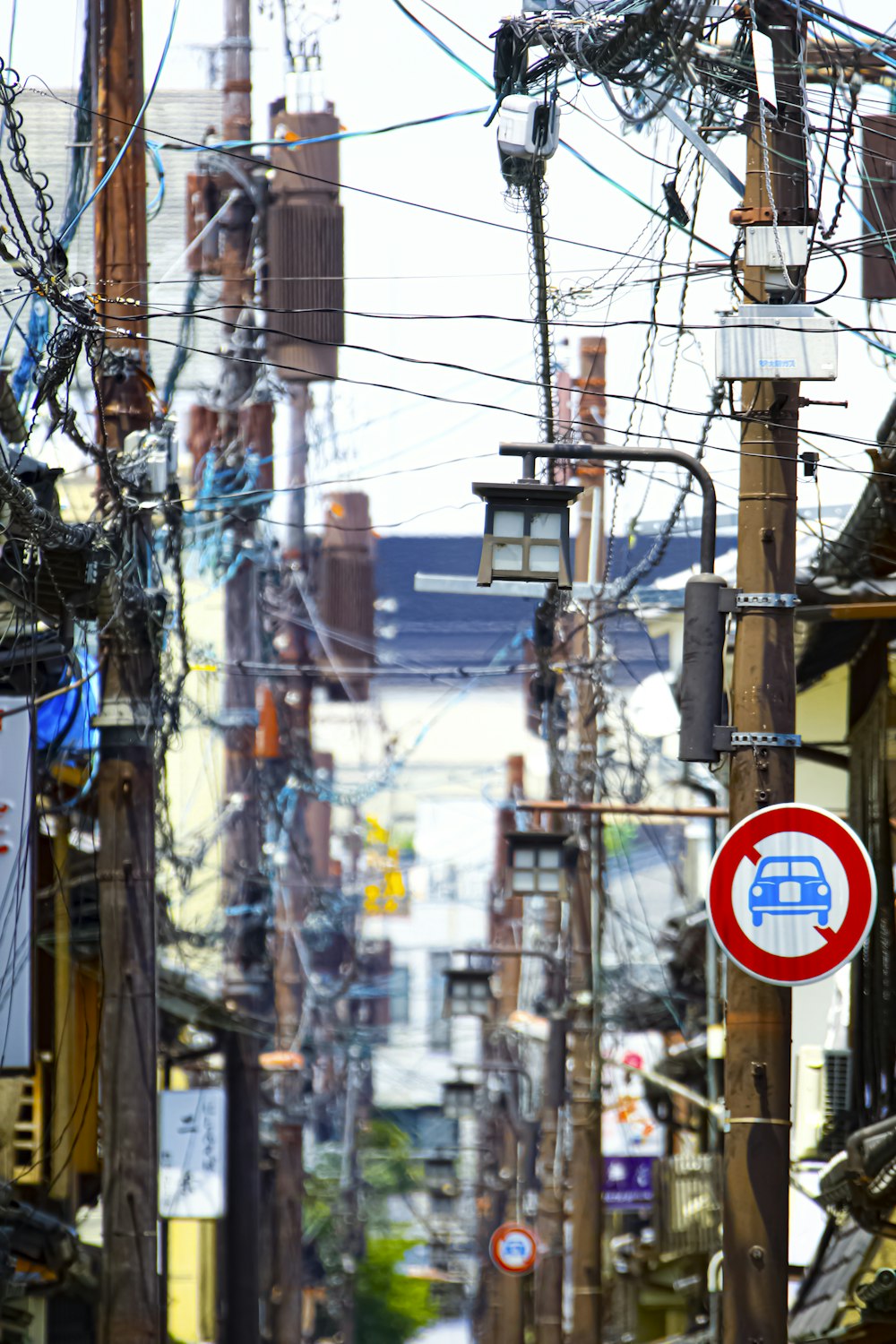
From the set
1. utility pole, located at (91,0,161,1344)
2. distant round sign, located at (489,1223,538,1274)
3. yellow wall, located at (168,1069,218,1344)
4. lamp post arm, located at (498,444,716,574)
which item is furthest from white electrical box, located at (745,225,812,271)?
yellow wall, located at (168,1069,218,1344)

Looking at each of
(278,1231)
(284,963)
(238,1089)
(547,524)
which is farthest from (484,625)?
(547,524)

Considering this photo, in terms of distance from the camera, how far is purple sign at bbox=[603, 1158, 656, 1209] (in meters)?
37.0

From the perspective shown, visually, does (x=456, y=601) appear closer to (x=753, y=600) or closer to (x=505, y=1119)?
(x=505, y=1119)

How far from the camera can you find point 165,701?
14.6m

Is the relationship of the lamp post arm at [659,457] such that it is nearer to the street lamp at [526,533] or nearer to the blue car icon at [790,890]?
the street lamp at [526,533]

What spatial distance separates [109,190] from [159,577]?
271 centimetres

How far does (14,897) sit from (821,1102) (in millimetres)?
10402

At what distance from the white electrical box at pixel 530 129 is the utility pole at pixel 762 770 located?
1.78 m

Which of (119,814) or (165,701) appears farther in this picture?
(165,701)

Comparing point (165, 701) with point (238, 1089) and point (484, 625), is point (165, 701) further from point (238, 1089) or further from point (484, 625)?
point (484, 625)

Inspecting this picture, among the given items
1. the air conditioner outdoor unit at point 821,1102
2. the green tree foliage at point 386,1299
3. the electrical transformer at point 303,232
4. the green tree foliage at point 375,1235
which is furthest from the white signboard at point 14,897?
the green tree foliage at point 386,1299

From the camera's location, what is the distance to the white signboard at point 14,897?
1473cm

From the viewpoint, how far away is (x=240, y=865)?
25.8 metres

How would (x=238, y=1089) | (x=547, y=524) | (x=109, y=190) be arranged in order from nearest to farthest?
1. (x=547, y=524)
2. (x=109, y=190)
3. (x=238, y=1089)
